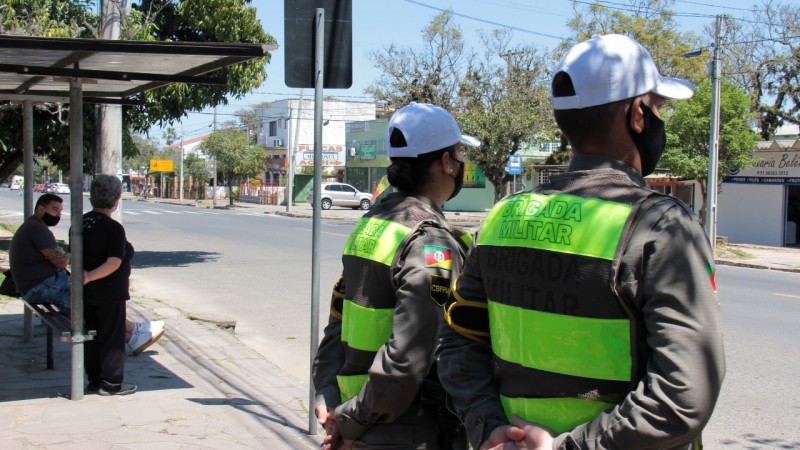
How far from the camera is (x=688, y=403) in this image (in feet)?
5.13

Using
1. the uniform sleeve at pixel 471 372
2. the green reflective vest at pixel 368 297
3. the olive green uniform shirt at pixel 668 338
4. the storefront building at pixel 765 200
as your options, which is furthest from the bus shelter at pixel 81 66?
the storefront building at pixel 765 200

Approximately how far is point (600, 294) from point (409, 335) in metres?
0.84

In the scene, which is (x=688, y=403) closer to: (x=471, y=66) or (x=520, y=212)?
(x=520, y=212)

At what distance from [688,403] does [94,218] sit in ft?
17.5

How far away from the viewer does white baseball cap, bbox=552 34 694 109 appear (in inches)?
70.6

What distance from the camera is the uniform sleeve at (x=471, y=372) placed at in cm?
192

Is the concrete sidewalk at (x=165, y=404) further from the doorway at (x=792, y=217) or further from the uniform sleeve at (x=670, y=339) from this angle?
the doorway at (x=792, y=217)

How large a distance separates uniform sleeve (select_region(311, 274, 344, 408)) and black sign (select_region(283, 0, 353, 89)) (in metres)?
2.49

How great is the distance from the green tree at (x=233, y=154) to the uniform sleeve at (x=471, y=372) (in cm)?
4883

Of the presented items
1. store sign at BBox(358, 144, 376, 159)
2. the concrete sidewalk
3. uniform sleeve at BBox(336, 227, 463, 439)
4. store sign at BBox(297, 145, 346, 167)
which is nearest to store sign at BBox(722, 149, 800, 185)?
the concrete sidewalk

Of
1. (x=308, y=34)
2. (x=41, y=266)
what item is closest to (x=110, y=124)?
(x=41, y=266)

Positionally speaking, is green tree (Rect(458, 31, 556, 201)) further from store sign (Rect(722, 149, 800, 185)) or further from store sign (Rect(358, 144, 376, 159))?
store sign (Rect(358, 144, 376, 159))

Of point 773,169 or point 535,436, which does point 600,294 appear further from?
point 773,169

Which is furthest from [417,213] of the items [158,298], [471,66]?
[471,66]
